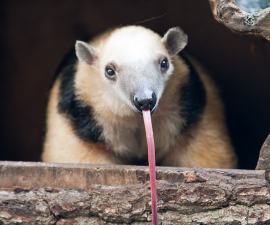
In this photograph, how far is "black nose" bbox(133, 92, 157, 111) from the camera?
238 cm

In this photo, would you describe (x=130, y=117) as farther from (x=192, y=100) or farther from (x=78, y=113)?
(x=192, y=100)

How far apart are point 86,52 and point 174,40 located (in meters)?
0.79

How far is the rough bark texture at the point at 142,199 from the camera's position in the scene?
224cm

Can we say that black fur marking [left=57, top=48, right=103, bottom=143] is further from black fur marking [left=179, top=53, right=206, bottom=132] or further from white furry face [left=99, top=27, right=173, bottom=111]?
black fur marking [left=179, top=53, right=206, bottom=132]

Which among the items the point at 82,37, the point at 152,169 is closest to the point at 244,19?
the point at 152,169

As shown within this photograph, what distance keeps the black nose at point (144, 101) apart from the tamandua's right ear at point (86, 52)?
3.06 ft

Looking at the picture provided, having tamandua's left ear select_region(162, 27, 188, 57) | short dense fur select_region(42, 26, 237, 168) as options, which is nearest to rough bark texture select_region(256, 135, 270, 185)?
short dense fur select_region(42, 26, 237, 168)

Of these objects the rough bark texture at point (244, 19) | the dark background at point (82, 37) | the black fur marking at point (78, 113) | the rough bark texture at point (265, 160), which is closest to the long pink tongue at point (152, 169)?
the rough bark texture at point (265, 160)

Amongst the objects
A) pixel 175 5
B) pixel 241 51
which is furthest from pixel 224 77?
pixel 175 5

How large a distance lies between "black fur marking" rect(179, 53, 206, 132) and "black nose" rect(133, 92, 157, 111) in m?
0.96

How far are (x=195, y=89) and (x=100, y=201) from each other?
1604mm

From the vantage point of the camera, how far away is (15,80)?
15.5 feet

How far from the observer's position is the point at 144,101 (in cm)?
238

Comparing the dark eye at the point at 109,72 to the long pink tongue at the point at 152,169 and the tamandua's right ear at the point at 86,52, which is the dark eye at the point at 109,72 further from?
the long pink tongue at the point at 152,169
